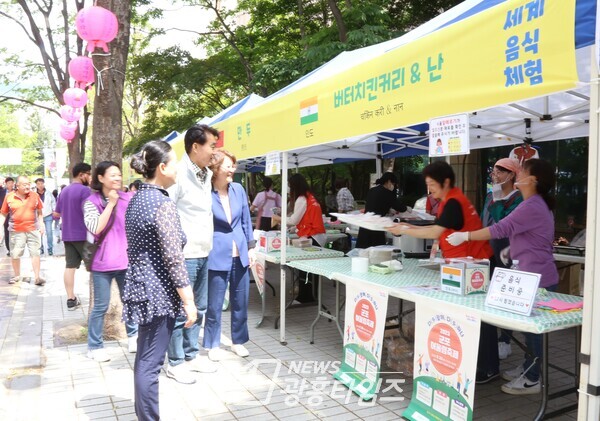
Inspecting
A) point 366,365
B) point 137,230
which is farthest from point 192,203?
point 366,365

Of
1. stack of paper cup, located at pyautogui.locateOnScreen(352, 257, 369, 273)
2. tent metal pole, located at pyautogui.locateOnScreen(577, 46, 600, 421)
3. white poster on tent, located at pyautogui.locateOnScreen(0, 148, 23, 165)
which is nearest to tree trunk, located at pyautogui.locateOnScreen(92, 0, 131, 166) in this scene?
stack of paper cup, located at pyautogui.locateOnScreen(352, 257, 369, 273)

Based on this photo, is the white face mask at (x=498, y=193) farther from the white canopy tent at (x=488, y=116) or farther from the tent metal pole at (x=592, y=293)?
the tent metal pole at (x=592, y=293)

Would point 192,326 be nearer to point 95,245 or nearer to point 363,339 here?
point 95,245

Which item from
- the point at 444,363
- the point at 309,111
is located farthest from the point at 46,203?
the point at 444,363

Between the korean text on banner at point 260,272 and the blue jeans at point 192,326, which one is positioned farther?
the korean text on banner at point 260,272

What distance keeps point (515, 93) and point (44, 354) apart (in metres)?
4.64

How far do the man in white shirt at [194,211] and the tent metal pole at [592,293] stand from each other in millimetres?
2606

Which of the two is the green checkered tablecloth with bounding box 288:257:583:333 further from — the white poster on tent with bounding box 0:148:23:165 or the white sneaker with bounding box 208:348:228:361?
the white poster on tent with bounding box 0:148:23:165

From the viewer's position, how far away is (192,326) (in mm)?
3963

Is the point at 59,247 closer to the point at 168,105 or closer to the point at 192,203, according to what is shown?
the point at 168,105

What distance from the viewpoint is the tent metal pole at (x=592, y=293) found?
206 centimetres

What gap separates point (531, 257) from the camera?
3246mm

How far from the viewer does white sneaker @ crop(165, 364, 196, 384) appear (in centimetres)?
390

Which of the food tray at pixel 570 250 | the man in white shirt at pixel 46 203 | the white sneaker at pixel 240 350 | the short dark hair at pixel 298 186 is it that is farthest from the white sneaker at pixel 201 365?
the man in white shirt at pixel 46 203
